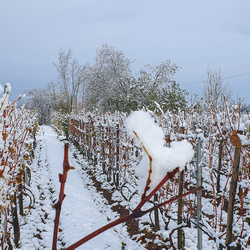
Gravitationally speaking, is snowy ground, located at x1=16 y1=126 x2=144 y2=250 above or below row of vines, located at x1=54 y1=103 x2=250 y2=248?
below

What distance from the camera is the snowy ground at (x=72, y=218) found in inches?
158

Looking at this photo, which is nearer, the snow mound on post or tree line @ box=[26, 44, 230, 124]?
the snow mound on post

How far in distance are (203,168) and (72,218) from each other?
3.07 metres

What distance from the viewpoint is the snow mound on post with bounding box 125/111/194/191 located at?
43cm

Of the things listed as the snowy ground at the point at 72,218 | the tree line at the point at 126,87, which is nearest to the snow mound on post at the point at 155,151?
the snowy ground at the point at 72,218

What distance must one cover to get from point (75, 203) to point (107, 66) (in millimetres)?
18786

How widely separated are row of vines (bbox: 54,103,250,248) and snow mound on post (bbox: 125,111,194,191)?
3.74 ft

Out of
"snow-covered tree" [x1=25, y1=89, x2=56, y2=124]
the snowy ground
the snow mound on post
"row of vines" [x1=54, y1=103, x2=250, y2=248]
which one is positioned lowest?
the snowy ground

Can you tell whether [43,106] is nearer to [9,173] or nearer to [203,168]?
[9,173]

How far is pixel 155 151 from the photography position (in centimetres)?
45

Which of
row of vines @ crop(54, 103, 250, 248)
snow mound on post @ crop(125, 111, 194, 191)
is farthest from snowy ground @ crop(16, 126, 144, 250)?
snow mound on post @ crop(125, 111, 194, 191)

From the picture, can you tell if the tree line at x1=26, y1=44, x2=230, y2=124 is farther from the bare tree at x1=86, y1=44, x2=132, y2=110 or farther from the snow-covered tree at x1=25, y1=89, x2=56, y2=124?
the snow-covered tree at x1=25, y1=89, x2=56, y2=124

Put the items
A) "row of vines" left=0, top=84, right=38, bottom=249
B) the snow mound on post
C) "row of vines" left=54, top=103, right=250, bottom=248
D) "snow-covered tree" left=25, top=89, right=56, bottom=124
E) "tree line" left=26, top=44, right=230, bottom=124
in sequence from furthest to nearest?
"snow-covered tree" left=25, top=89, right=56, bottom=124, "tree line" left=26, top=44, right=230, bottom=124, "row of vines" left=54, top=103, right=250, bottom=248, "row of vines" left=0, top=84, right=38, bottom=249, the snow mound on post

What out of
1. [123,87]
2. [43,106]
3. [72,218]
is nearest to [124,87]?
[123,87]
